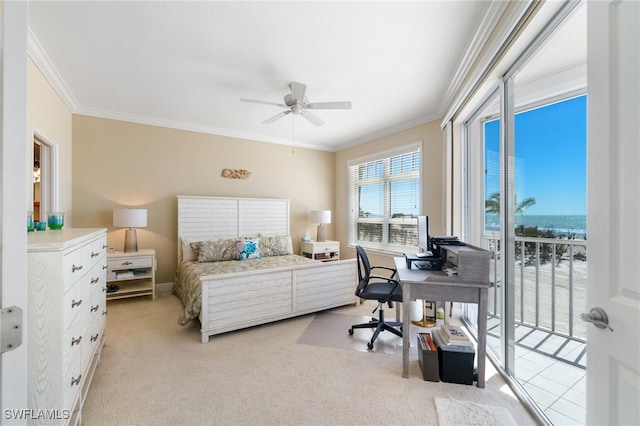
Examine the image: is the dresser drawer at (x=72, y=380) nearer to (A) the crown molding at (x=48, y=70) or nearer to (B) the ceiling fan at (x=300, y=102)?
(B) the ceiling fan at (x=300, y=102)

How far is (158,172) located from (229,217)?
51.0 inches

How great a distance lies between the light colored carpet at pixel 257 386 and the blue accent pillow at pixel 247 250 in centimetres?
145

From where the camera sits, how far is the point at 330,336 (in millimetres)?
2764

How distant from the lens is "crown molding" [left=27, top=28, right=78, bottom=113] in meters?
2.23

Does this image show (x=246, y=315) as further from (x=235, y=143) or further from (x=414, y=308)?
(x=235, y=143)

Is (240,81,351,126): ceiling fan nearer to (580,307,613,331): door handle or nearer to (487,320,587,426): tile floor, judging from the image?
(580,307,613,331): door handle

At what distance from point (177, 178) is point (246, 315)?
272 cm

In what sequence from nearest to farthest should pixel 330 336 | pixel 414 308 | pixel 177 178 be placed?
pixel 330 336, pixel 414 308, pixel 177 178

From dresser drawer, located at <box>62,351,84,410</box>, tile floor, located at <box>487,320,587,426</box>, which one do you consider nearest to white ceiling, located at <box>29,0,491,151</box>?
dresser drawer, located at <box>62,351,84,410</box>

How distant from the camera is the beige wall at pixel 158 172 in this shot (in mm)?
3744

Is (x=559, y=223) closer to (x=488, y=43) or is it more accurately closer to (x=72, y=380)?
(x=488, y=43)

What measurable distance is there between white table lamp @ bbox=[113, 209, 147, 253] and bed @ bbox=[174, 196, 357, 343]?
1.77ft

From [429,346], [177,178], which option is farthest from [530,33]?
[177,178]

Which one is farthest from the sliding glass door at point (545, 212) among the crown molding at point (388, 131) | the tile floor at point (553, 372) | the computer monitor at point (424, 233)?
the crown molding at point (388, 131)
